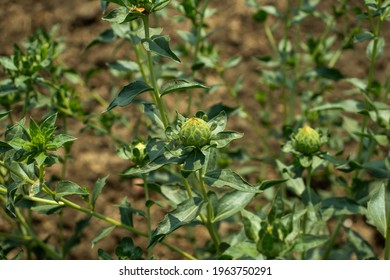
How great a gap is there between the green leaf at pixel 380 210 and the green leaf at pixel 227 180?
0.46 meters

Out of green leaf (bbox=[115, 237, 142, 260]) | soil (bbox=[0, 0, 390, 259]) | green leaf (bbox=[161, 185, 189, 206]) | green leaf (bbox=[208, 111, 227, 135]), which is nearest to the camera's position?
green leaf (bbox=[208, 111, 227, 135])

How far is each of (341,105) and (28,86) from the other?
1317 mm

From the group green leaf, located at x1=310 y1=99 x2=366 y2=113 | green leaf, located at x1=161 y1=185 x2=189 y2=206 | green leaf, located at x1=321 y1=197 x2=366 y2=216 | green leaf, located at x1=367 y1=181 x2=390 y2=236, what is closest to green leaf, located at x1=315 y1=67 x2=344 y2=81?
green leaf, located at x1=310 y1=99 x2=366 y2=113

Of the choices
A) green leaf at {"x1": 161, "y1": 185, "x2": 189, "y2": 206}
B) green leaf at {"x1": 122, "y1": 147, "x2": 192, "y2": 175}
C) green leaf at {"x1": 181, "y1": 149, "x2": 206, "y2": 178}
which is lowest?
green leaf at {"x1": 161, "y1": 185, "x2": 189, "y2": 206}

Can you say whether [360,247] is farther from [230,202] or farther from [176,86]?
[176,86]

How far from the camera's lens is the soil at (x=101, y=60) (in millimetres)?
3799

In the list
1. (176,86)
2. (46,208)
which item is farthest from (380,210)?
(46,208)

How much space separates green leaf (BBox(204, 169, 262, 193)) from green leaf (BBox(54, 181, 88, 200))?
403mm

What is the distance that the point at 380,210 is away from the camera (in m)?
2.10

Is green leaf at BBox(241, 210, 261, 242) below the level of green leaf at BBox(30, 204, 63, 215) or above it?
below

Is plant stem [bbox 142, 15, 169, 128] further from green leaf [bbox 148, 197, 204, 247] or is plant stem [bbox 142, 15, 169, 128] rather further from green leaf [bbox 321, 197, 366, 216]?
green leaf [bbox 321, 197, 366, 216]

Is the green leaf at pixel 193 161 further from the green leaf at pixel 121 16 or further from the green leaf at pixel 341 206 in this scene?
the green leaf at pixel 341 206

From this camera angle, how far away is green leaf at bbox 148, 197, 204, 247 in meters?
1.89

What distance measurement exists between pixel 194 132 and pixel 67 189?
476 millimetres
